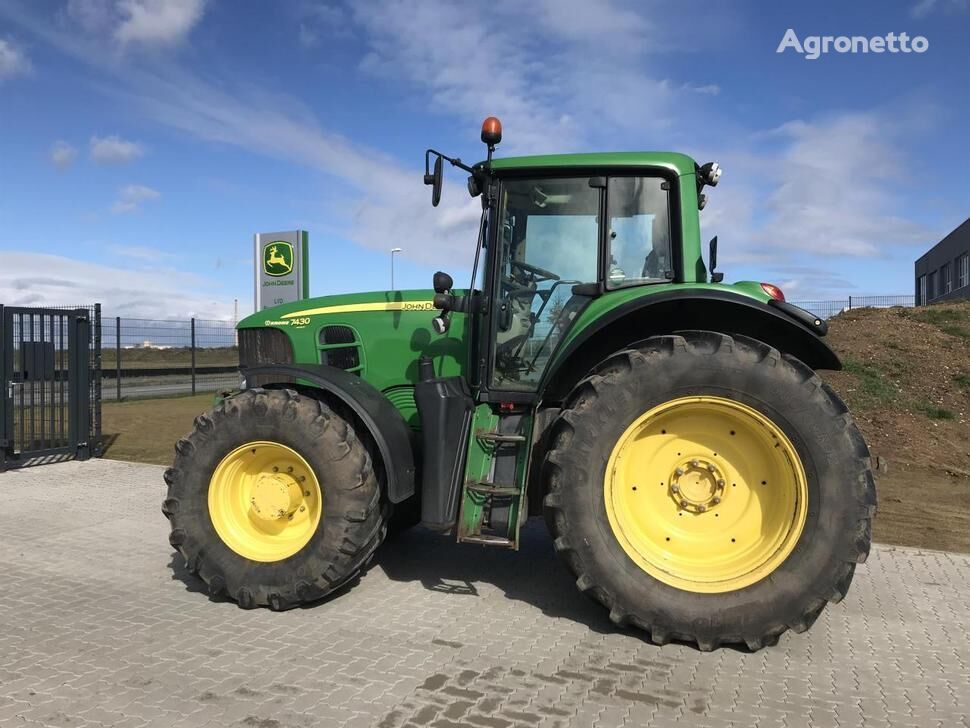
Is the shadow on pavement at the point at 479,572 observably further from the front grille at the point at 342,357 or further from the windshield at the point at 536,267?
the front grille at the point at 342,357

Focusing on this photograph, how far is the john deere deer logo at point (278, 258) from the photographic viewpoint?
9.96 metres

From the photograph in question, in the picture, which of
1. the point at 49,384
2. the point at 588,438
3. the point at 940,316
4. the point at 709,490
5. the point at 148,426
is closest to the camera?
the point at 588,438

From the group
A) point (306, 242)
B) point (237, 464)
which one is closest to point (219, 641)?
point (237, 464)

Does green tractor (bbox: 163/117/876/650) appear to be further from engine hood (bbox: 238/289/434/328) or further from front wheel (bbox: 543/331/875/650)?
engine hood (bbox: 238/289/434/328)

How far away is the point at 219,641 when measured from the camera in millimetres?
3615

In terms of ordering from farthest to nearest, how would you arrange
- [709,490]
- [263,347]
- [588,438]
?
[263,347] < [709,490] < [588,438]

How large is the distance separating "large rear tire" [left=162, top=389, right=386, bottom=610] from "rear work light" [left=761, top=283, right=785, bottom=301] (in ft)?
7.96

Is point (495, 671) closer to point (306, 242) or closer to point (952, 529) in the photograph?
point (952, 529)

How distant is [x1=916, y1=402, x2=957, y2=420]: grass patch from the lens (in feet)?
35.0

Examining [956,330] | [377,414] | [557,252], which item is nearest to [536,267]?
[557,252]

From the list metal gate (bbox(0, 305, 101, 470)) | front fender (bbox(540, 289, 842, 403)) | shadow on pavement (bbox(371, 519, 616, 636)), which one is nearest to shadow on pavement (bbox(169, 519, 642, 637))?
shadow on pavement (bbox(371, 519, 616, 636))

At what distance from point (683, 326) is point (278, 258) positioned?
289 inches

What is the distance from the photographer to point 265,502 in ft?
13.7

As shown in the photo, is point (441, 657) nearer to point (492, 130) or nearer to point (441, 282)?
point (441, 282)
